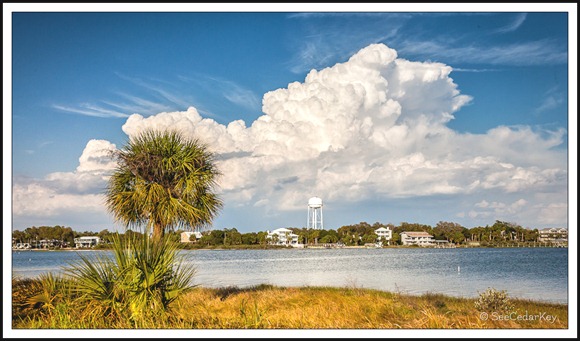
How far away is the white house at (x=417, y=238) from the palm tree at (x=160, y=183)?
5935 centimetres

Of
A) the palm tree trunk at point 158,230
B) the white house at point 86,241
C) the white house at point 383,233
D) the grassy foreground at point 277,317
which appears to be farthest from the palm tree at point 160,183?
the white house at point 383,233

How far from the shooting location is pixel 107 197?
1694 cm

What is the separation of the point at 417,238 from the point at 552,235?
22220 millimetres

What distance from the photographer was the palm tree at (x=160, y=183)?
16.4 m

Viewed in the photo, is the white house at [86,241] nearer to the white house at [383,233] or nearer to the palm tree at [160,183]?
the palm tree at [160,183]

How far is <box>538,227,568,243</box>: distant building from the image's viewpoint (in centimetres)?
5925

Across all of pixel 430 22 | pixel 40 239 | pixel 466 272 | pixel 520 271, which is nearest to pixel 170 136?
pixel 430 22

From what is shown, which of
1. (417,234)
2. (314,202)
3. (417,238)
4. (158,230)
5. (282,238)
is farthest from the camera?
(417,238)

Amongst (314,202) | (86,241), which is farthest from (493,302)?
(314,202)

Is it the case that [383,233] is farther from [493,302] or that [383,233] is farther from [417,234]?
[493,302]

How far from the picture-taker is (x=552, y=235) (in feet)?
200

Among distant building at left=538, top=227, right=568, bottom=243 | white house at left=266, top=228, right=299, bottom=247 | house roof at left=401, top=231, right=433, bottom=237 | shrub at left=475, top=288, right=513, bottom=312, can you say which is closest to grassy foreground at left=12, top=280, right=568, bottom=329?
shrub at left=475, top=288, right=513, bottom=312

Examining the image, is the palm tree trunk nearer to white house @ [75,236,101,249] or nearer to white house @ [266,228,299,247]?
white house @ [75,236,101,249]

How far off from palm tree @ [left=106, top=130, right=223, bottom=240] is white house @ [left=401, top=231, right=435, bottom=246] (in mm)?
59352
